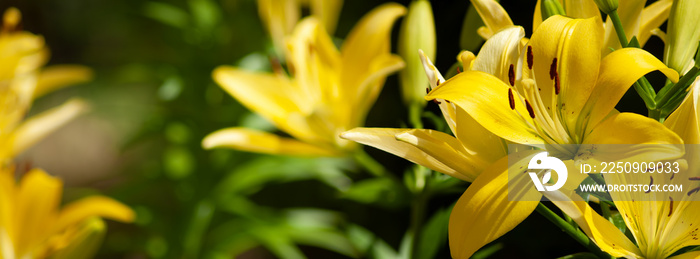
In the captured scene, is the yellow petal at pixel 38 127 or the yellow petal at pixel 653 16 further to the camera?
the yellow petal at pixel 38 127

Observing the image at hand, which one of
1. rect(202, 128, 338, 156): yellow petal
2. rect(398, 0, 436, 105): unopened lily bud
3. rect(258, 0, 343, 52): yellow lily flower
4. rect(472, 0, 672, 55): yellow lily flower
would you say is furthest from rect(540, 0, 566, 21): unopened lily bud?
rect(258, 0, 343, 52): yellow lily flower

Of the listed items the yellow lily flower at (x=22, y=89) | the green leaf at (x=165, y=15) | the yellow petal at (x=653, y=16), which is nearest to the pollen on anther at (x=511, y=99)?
the yellow petal at (x=653, y=16)

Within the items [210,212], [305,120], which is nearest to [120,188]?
[210,212]

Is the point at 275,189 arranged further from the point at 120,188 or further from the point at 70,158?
the point at 70,158

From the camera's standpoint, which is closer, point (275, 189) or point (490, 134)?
point (490, 134)

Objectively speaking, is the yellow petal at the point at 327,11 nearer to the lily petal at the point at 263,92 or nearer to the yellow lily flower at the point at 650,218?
the lily petal at the point at 263,92

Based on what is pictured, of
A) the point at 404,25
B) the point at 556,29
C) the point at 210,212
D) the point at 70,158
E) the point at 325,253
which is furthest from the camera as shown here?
the point at 70,158

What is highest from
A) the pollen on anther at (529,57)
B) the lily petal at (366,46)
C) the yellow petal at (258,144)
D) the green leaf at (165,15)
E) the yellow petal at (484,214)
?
the green leaf at (165,15)
